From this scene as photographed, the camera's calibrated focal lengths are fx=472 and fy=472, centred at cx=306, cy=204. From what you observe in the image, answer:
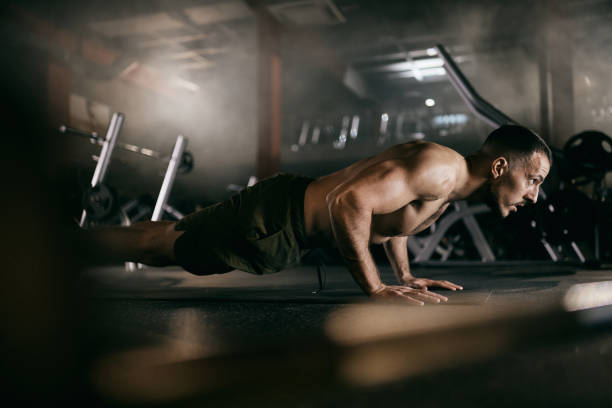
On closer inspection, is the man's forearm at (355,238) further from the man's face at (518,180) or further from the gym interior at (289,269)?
the man's face at (518,180)

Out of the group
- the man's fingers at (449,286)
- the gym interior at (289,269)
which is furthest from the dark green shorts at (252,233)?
the man's fingers at (449,286)

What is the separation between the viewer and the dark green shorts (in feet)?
5.04

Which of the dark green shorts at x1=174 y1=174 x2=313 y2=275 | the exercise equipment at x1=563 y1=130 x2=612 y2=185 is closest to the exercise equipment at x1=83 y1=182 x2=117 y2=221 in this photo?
the dark green shorts at x1=174 y1=174 x2=313 y2=275

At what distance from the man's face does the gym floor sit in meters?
0.33

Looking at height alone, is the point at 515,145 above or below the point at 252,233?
above

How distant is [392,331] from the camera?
0.89 m

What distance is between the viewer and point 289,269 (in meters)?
2.99

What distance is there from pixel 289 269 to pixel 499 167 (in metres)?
1.78

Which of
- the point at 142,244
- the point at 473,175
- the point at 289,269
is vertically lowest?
the point at 289,269

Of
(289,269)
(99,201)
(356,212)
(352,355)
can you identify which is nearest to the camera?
(352,355)

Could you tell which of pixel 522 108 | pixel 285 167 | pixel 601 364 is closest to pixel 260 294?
pixel 601 364

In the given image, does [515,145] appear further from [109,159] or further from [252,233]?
[109,159]

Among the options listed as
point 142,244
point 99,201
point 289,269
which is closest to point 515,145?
point 142,244

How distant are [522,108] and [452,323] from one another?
22.8 ft
